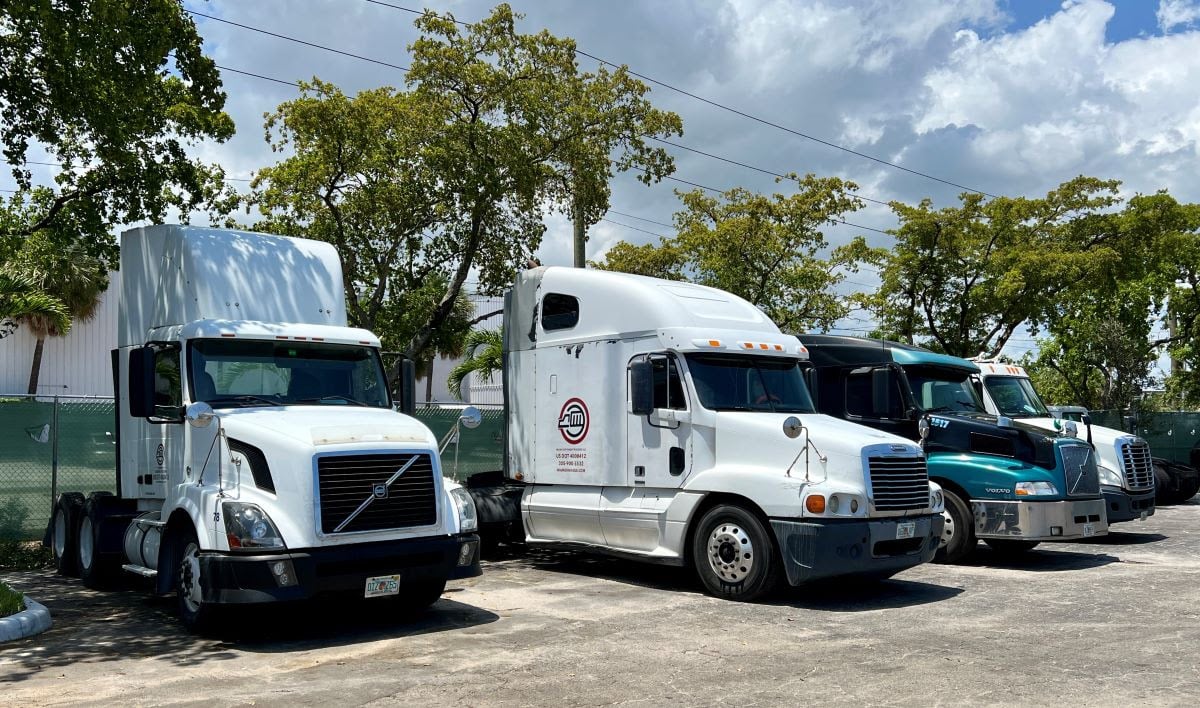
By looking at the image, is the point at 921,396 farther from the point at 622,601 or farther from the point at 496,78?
the point at 496,78

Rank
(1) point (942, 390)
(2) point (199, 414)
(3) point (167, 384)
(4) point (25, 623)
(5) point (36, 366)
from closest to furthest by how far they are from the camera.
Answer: (2) point (199, 414), (4) point (25, 623), (3) point (167, 384), (1) point (942, 390), (5) point (36, 366)

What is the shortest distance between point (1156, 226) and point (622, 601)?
23.7 m

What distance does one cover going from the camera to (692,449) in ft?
36.2

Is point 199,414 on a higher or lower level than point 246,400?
lower

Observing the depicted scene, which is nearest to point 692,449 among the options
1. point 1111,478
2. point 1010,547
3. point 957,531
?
point 957,531

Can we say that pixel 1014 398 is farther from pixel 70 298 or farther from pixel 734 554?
pixel 70 298

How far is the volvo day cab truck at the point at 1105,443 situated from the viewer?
49.5 ft

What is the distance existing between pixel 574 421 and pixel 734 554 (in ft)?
8.82

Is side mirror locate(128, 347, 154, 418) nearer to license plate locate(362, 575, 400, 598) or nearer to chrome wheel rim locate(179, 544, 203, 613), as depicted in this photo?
chrome wheel rim locate(179, 544, 203, 613)

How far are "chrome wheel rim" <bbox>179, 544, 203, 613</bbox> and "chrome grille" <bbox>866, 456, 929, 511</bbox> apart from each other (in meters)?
6.14

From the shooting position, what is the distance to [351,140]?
53.2ft

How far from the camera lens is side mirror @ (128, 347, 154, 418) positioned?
377 inches

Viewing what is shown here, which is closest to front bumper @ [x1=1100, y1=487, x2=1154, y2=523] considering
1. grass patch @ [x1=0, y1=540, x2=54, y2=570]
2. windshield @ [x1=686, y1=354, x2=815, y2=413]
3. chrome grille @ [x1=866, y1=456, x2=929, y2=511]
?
chrome grille @ [x1=866, y1=456, x2=929, y2=511]

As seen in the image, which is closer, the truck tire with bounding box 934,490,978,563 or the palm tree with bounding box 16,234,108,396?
the truck tire with bounding box 934,490,978,563
